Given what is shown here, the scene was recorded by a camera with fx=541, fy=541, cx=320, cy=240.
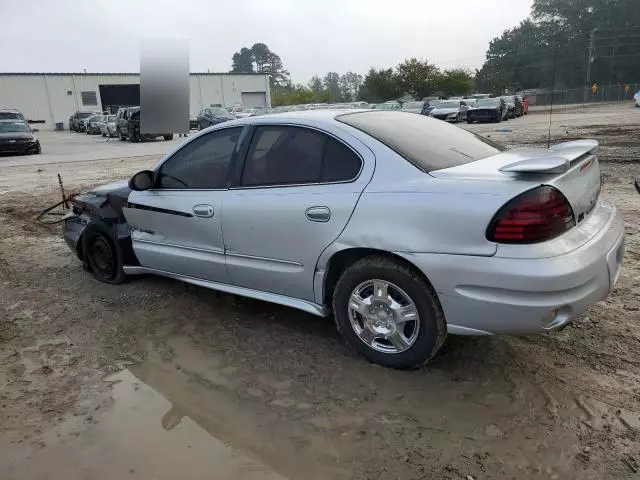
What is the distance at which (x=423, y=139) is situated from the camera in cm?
362

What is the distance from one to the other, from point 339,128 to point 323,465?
6.70 feet

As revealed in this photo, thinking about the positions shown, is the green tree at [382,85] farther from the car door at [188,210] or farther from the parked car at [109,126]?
the car door at [188,210]

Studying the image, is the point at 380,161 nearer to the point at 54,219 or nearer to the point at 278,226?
the point at 278,226

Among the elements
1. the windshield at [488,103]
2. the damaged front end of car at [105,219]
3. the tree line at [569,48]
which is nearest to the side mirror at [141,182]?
the damaged front end of car at [105,219]

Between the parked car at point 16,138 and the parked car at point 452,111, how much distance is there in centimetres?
2120

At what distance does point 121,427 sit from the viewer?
9.89 ft

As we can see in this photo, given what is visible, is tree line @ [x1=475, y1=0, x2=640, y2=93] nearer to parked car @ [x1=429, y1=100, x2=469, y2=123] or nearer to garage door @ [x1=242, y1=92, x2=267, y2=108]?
garage door @ [x1=242, y1=92, x2=267, y2=108]

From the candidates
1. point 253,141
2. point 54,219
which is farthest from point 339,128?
point 54,219

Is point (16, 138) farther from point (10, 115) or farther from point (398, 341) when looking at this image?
point (398, 341)

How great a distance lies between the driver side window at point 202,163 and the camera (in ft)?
13.3

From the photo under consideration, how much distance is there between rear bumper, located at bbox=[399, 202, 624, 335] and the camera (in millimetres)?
2738

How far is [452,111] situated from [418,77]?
3248cm

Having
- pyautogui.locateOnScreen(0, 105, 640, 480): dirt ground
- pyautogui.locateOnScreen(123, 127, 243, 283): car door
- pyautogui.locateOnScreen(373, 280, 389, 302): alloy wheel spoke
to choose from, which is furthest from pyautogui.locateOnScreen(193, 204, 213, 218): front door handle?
pyautogui.locateOnScreen(373, 280, 389, 302): alloy wheel spoke

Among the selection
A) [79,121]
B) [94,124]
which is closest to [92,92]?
[79,121]
